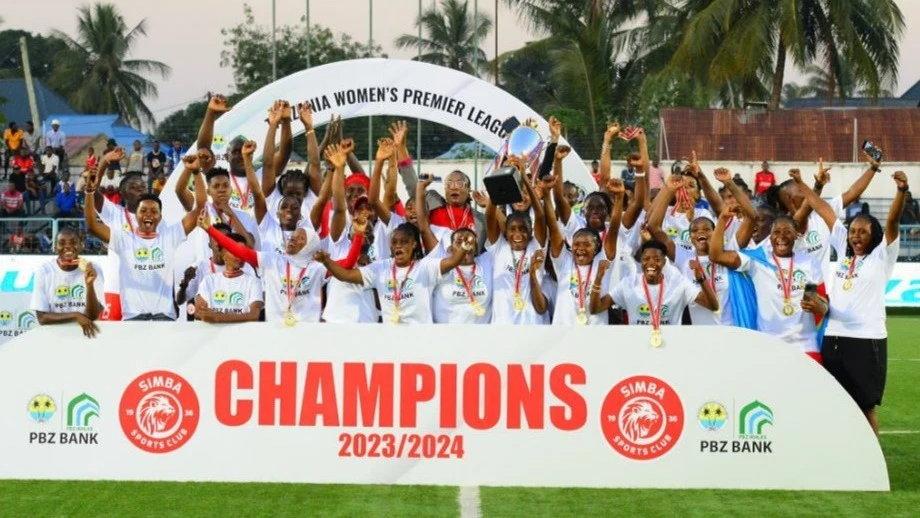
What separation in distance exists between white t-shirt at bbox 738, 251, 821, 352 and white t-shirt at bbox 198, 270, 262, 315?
127 inches

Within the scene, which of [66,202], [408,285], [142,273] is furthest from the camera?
[66,202]

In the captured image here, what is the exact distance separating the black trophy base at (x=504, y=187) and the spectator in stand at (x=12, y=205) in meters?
16.9

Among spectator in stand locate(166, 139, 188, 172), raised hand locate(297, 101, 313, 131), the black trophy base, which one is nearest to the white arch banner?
raised hand locate(297, 101, 313, 131)

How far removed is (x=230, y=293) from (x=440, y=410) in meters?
1.71

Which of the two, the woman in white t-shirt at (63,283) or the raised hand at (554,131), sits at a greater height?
the raised hand at (554,131)

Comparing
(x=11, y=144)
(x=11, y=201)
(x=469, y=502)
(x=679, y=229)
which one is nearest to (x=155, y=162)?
(x=11, y=201)

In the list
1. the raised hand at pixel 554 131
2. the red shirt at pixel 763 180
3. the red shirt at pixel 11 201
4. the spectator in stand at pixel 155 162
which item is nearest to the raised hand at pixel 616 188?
the raised hand at pixel 554 131

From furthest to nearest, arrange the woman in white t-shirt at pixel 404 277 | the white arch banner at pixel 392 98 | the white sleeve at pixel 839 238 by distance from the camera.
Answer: the white arch banner at pixel 392 98
the white sleeve at pixel 839 238
the woman in white t-shirt at pixel 404 277

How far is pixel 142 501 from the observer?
8.26 meters

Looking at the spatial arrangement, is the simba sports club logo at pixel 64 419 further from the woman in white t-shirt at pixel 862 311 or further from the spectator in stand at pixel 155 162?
the spectator in stand at pixel 155 162

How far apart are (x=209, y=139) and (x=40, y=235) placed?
12.4m

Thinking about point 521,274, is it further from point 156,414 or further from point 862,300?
point 156,414

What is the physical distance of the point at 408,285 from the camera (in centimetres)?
943

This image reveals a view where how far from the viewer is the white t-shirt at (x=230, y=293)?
9.48 metres
